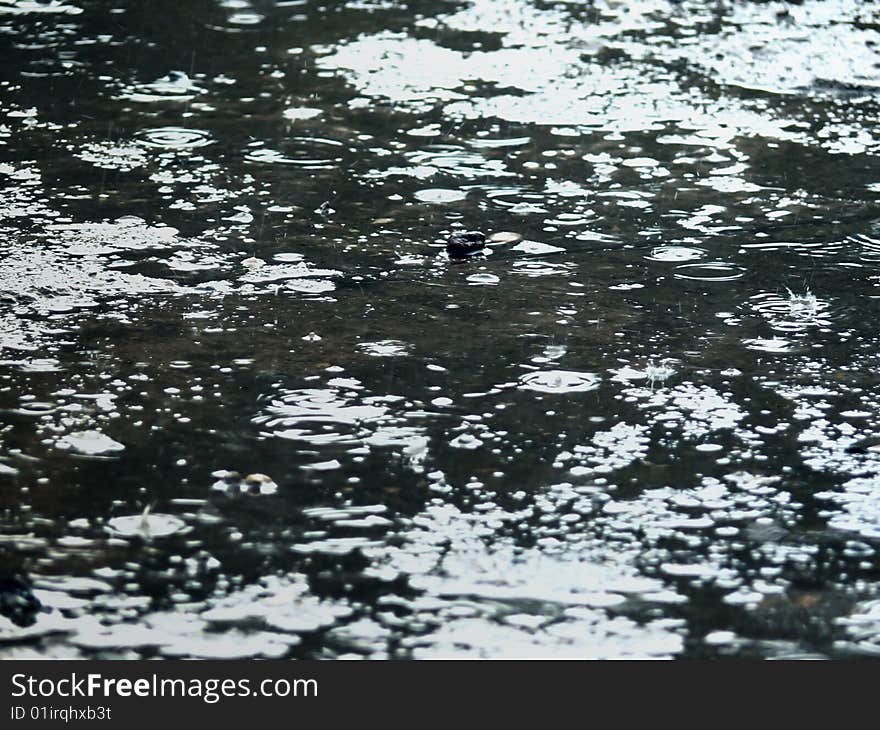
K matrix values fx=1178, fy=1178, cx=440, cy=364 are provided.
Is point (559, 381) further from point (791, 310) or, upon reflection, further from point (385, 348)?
point (791, 310)

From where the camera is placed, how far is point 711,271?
3945 millimetres

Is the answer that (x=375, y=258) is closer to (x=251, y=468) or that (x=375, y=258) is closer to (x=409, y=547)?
(x=251, y=468)

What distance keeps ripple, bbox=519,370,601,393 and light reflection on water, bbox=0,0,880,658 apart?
11 millimetres

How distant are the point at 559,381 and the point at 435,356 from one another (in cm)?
37

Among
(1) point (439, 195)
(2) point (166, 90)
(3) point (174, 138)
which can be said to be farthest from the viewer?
(2) point (166, 90)

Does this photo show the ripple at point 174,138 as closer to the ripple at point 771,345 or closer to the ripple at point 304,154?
the ripple at point 304,154

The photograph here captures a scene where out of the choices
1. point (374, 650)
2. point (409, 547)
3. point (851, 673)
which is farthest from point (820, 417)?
point (374, 650)

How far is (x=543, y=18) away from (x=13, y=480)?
5091mm

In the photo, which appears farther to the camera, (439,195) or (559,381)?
(439,195)

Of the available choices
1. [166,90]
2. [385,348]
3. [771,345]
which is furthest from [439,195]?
[166,90]

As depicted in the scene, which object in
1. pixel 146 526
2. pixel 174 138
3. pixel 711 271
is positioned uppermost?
pixel 174 138

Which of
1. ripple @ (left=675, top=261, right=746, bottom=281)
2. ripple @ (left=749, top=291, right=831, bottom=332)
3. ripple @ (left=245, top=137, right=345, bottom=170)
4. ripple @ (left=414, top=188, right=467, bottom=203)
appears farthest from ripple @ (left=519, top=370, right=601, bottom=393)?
ripple @ (left=245, top=137, right=345, bottom=170)

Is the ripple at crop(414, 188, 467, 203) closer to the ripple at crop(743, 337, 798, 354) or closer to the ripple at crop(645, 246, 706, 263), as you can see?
the ripple at crop(645, 246, 706, 263)

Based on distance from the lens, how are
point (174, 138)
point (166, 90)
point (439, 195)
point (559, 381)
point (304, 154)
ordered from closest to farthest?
point (559, 381), point (439, 195), point (304, 154), point (174, 138), point (166, 90)
